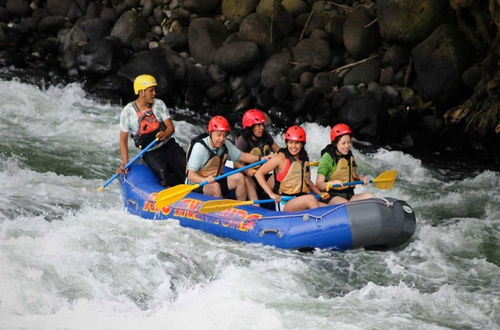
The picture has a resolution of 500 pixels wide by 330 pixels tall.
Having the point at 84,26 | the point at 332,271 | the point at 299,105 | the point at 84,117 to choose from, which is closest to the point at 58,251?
the point at 332,271

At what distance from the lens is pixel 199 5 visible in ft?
49.3

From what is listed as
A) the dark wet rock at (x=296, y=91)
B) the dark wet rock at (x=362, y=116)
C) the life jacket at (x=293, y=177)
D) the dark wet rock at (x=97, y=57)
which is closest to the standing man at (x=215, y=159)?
the life jacket at (x=293, y=177)

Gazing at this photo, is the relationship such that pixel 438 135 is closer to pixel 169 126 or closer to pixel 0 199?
pixel 169 126

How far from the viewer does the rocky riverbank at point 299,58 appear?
12.1 meters

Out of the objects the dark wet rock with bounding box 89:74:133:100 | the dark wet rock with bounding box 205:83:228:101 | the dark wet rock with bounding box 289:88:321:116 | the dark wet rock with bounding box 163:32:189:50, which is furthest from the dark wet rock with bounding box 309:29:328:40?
the dark wet rock with bounding box 89:74:133:100

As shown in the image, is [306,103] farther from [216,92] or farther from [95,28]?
[95,28]

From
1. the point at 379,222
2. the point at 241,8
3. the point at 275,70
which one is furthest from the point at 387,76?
the point at 379,222

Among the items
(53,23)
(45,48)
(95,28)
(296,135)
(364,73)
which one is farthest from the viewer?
(53,23)

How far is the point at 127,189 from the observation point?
808cm

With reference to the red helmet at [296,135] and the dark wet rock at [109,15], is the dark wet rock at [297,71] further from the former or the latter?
the red helmet at [296,135]

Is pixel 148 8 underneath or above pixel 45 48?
above

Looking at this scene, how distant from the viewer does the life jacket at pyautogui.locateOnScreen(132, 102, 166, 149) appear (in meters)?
8.06

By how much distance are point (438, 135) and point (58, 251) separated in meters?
7.22

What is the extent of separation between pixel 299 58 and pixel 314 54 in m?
0.27
